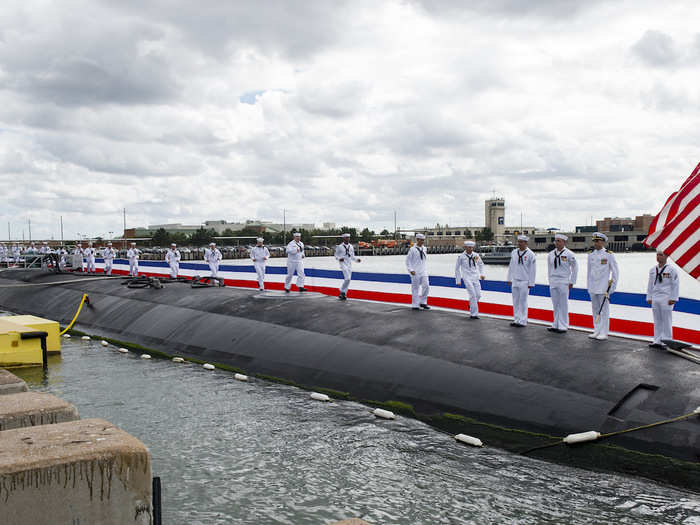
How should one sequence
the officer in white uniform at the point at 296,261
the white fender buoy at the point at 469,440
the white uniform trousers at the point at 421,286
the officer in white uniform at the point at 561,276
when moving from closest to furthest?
the white fender buoy at the point at 469,440 → the officer in white uniform at the point at 561,276 → the white uniform trousers at the point at 421,286 → the officer in white uniform at the point at 296,261

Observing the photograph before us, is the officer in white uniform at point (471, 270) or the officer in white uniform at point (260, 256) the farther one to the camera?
the officer in white uniform at point (260, 256)

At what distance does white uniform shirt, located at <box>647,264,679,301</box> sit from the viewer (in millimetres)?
10484

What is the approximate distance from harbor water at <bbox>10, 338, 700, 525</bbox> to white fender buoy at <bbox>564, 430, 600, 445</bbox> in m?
0.37

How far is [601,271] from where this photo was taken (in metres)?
11.4

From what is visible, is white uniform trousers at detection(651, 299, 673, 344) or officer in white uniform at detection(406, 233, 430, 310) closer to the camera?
white uniform trousers at detection(651, 299, 673, 344)

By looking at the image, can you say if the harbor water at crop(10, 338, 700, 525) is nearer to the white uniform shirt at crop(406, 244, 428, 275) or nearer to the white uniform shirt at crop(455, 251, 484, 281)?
the white uniform shirt at crop(455, 251, 484, 281)

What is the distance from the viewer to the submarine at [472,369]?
7.50m

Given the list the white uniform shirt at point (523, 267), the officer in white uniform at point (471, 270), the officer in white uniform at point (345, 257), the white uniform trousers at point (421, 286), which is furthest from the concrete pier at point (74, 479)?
the officer in white uniform at point (345, 257)

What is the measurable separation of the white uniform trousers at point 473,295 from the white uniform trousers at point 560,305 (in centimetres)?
200

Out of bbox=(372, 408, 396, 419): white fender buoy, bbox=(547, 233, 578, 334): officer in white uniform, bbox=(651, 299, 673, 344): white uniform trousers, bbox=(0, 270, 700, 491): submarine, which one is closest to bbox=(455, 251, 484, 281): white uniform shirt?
bbox=(0, 270, 700, 491): submarine

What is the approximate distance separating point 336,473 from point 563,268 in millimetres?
6321

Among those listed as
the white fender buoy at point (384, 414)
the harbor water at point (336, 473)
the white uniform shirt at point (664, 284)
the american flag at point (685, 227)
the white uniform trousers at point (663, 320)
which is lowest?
the harbor water at point (336, 473)

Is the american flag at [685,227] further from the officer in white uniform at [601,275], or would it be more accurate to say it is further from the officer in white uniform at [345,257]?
the officer in white uniform at [345,257]

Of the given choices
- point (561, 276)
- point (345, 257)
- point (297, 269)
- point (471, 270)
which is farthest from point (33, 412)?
point (297, 269)
